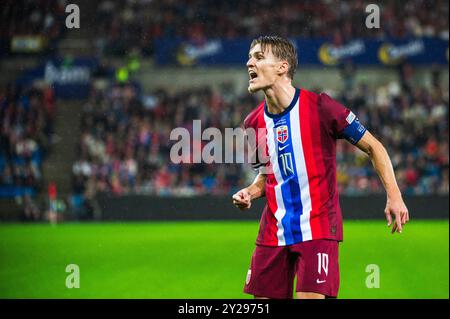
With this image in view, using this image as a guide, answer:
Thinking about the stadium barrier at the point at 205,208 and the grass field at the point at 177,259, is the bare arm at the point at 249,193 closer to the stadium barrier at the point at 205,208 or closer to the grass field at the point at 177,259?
the grass field at the point at 177,259

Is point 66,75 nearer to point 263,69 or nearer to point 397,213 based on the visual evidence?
point 263,69

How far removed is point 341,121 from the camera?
451cm

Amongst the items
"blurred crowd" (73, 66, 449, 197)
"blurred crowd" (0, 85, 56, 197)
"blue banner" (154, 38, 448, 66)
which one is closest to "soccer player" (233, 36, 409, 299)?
"blurred crowd" (73, 66, 449, 197)

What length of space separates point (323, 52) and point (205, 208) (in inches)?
329

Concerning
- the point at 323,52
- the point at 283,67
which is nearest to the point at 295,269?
the point at 283,67

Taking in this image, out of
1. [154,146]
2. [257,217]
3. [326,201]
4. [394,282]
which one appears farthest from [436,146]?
[326,201]

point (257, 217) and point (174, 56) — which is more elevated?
point (174, 56)

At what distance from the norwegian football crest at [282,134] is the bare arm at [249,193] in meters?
0.40

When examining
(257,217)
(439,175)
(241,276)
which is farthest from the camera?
(439,175)

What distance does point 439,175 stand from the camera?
22297 mm

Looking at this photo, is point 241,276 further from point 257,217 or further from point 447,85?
point 447,85

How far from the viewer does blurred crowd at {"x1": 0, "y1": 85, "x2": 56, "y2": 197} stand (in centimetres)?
2197

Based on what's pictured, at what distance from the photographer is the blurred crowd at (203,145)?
858 inches

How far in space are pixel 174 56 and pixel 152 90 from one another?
1.84 m
